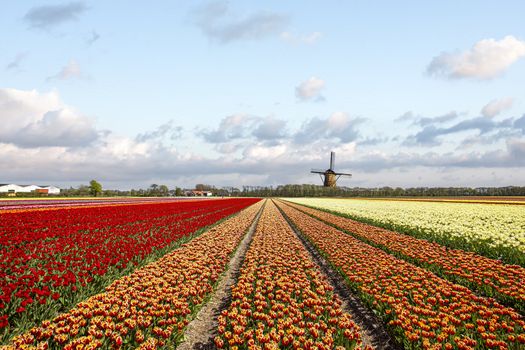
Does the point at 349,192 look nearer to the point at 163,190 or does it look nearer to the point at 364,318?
the point at 163,190

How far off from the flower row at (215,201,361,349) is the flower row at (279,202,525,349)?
956 millimetres

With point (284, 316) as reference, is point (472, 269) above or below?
above

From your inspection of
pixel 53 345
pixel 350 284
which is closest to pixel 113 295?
pixel 53 345

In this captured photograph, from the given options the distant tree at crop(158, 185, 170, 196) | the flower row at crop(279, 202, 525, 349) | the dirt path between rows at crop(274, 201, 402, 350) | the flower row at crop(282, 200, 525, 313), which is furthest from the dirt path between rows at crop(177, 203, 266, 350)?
the distant tree at crop(158, 185, 170, 196)

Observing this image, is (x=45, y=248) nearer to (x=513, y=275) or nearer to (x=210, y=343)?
(x=210, y=343)

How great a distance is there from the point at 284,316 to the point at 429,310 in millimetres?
3011

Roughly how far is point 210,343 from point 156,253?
24.9 ft

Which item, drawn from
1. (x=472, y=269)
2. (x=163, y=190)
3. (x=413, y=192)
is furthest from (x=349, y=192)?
(x=472, y=269)

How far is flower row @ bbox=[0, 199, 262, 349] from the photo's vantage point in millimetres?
5453

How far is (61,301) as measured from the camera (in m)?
7.49

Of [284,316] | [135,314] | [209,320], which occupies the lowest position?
[209,320]

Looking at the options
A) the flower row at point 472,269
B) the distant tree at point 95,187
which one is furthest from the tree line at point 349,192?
the flower row at point 472,269

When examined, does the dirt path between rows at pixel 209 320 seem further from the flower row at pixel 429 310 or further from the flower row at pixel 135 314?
the flower row at pixel 429 310

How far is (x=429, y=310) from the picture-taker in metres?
6.64
